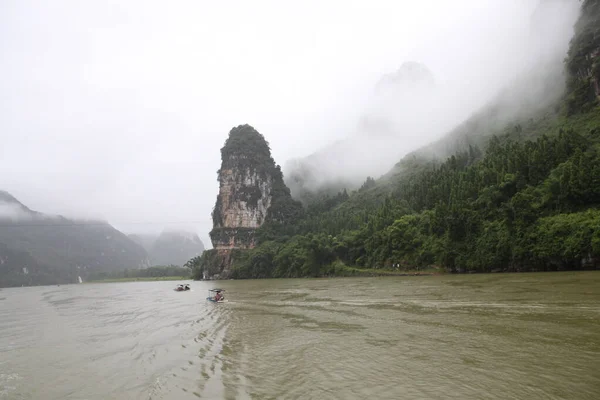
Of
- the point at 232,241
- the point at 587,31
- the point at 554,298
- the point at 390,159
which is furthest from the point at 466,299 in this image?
the point at 390,159

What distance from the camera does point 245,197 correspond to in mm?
119438

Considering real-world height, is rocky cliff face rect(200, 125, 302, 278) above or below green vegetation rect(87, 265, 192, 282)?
above

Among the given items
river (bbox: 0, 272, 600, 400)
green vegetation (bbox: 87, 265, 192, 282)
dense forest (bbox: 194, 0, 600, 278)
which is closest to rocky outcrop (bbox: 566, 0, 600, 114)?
dense forest (bbox: 194, 0, 600, 278)

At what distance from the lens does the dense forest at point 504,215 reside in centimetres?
3966

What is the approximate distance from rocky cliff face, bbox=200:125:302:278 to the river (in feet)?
314

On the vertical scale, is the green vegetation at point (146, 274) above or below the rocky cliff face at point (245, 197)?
below

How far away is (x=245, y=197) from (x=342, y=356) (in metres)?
111

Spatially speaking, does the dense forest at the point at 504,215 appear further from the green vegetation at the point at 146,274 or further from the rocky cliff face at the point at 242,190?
the green vegetation at the point at 146,274

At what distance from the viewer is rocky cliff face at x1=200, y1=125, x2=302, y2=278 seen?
11450cm

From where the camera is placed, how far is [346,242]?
73.8 meters

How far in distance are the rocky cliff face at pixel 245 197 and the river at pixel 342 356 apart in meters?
95.8

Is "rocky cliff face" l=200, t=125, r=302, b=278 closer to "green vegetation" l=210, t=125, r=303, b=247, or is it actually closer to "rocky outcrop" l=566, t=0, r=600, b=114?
"green vegetation" l=210, t=125, r=303, b=247

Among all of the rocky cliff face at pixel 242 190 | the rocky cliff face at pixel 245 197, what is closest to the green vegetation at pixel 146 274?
the rocky cliff face at pixel 245 197

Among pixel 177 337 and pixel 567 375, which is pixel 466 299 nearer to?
pixel 567 375
